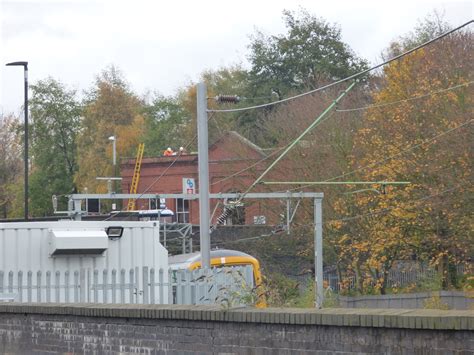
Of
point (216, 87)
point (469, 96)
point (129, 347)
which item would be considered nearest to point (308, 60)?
point (216, 87)

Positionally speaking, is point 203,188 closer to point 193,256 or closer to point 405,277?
point 193,256

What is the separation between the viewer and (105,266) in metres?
23.3

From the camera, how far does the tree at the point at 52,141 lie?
85062mm

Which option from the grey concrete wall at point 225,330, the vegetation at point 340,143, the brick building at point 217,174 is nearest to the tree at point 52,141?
the vegetation at point 340,143

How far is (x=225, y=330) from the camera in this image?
11477mm

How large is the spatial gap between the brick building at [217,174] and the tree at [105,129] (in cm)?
825

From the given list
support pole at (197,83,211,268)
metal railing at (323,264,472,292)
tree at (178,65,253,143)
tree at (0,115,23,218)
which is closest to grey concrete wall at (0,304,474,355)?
support pole at (197,83,211,268)

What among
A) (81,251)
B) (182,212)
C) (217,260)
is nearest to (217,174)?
(182,212)

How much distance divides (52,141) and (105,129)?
522cm

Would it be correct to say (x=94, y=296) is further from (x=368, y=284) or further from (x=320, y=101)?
(x=320, y=101)

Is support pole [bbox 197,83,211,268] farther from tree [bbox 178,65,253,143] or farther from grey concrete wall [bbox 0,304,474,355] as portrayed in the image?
tree [bbox 178,65,253,143]

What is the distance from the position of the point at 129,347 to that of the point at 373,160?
2698 cm

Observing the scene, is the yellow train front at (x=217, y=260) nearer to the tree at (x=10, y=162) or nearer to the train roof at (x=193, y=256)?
the train roof at (x=193, y=256)

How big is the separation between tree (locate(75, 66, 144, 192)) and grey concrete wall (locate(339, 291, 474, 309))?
40.3 meters
